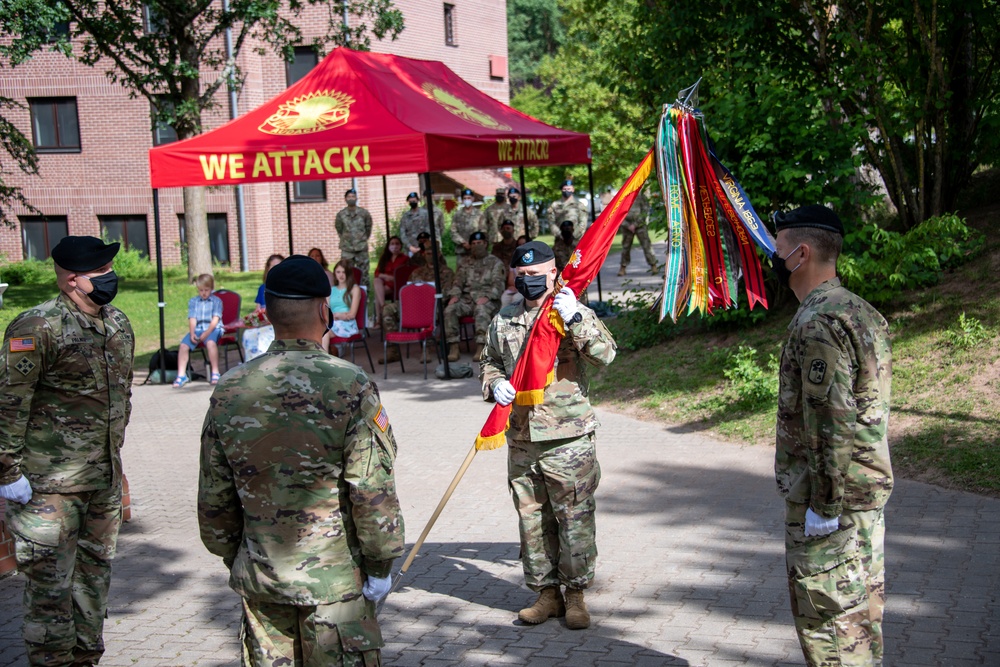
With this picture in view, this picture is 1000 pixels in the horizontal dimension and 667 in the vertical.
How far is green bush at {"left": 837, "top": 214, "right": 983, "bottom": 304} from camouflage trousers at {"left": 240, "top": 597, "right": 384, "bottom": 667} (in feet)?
24.2

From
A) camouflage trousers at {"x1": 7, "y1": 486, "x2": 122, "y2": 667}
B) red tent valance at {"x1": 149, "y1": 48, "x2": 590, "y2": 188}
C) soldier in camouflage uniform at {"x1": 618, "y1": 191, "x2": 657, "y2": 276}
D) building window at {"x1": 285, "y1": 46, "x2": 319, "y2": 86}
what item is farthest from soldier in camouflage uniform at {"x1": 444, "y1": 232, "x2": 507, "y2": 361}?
building window at {"x1": 285, "y1": 46, "x2": 319, "y2": 86}

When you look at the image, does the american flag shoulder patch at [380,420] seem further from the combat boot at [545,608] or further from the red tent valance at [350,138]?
the red tent valance at [350,138]

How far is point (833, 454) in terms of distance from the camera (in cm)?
367

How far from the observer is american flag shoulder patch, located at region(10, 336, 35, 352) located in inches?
179

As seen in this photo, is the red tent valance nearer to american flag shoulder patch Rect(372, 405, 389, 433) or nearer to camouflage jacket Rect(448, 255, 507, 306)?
camouflage jacket Rect(448, 255, 507, 306)

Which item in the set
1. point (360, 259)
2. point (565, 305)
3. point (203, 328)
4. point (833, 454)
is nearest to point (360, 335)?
point (203, 328)

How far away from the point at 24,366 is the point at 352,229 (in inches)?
524

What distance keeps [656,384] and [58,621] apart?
729cm

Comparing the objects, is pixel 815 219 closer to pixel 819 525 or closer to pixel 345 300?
pixel 819 525

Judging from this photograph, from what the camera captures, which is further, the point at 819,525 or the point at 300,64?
the point at 300,64

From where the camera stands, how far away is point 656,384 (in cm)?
1080

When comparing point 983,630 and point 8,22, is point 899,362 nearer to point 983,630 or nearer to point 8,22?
point 983,630

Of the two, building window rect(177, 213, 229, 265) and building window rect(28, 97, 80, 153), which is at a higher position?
building window rect(28, 97, 80, 153)

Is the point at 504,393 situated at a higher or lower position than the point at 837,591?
higher
